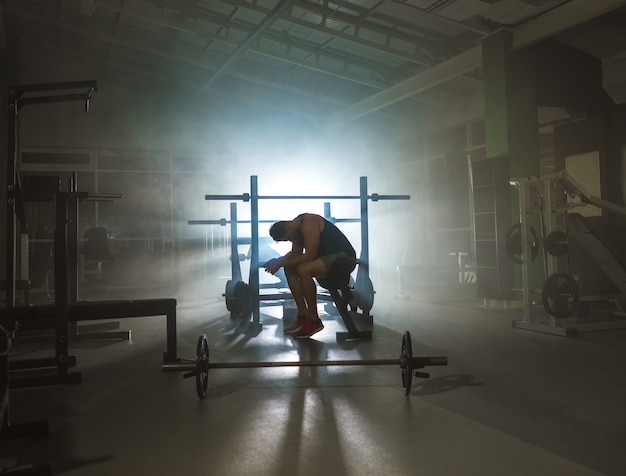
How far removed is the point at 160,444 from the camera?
5.93 ft

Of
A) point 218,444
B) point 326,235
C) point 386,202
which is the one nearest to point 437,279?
point 386,202

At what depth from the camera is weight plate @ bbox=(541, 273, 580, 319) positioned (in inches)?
155

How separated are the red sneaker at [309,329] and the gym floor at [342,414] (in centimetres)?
19

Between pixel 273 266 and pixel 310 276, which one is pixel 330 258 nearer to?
pixel 310 276

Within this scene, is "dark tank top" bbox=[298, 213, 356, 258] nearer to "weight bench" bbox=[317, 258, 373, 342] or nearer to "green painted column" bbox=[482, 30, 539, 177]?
"weight bench" bbox=[317, 258, 373, 342]

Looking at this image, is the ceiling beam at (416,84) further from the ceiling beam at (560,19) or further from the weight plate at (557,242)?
the weight plate at (557,242)

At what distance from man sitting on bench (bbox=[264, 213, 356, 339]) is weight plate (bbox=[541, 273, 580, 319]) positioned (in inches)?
59.8

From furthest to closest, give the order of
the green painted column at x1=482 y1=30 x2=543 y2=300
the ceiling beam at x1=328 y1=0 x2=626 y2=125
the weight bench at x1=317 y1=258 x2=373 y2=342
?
the green painted column at x1=482 y1=30 x2=543 y2=300 → the ceiling beam at x1=328 y1=0 x2=626 y2=125 → the weight bench at x1=317 y1=258 x2=373 y2=342

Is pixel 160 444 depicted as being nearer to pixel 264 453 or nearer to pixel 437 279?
pixel 264 453

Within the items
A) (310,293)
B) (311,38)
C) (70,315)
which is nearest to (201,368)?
(70,315)

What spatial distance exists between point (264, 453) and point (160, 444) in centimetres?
38

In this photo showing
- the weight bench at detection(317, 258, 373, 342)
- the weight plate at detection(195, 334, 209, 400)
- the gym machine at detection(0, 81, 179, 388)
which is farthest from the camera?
the weight bench at detection(317, 258, 373, 342)

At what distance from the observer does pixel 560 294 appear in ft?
13.0

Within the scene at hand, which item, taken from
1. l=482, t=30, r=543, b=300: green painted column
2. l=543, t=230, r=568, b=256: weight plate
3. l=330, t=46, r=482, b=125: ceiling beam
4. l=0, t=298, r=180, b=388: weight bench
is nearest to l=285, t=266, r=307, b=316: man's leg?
l=0, t=298, r=180, b=388: weight bench
